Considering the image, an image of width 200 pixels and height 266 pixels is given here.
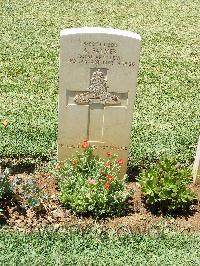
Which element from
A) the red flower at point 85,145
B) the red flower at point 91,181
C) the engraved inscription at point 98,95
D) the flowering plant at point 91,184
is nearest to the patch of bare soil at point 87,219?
the flowering plant at point 91,184

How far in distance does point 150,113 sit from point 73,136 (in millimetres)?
2459

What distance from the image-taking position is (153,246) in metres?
5.61

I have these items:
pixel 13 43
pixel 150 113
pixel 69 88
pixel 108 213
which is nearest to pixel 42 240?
pixel 108 213

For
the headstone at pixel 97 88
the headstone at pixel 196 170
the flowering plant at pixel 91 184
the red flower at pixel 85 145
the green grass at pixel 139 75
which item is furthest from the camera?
the green grass at pixel 139 75

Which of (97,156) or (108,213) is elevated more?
(97,156)

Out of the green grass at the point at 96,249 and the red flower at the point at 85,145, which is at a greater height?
the red flower at the point at 85,145

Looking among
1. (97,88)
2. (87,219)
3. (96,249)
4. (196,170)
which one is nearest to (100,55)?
(97,88)

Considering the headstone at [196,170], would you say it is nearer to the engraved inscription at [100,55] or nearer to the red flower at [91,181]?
the red flower at [91,181]

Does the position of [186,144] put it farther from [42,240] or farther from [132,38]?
[42,240]

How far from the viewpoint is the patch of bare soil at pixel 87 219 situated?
230 inches

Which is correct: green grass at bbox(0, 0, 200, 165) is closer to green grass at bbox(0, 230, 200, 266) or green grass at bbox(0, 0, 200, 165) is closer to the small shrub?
the small shrub

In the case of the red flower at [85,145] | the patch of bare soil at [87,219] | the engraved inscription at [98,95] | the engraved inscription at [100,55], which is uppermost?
the engraved inscription at [100,55]

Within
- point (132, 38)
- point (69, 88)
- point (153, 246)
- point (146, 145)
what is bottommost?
point (153, 246)

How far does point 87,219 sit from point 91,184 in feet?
1.40
